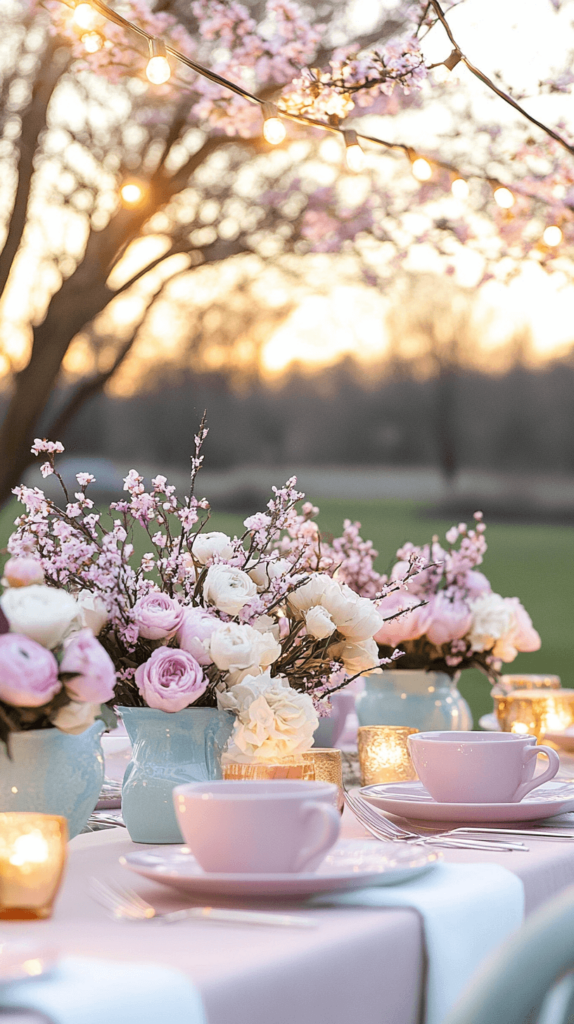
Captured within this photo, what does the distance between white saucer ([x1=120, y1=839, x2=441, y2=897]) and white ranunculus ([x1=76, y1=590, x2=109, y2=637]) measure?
0.23 m

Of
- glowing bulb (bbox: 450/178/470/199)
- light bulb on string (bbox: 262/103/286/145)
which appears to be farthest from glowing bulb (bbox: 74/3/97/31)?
glowing bulb (bbox: 450/178/470/199)

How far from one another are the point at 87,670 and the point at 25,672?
0.04 meters

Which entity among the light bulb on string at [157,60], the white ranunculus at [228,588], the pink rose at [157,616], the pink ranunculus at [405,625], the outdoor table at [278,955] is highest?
the light bulb on string at [157,60]

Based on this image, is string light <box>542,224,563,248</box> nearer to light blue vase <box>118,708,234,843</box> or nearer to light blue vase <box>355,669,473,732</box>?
light blue vase <box>355,669,473,732</box>

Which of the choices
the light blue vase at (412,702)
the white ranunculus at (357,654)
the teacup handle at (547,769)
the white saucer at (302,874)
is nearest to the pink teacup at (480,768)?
the teacup handle at (547,769)

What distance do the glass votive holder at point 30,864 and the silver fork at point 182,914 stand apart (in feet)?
0.15

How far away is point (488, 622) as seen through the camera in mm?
1655

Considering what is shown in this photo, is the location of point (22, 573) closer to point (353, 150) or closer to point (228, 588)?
point (228, 588)

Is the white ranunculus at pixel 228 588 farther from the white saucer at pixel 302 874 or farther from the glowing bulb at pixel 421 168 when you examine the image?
the glowing bulb at pixel 421 168

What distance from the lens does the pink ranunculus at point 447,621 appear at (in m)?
1.58

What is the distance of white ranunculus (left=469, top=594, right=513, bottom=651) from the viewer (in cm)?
164

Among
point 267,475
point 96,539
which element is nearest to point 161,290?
point 267,475

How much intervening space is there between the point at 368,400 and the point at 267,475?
76 cm

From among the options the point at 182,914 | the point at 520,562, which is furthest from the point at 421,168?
the point at 520,562
